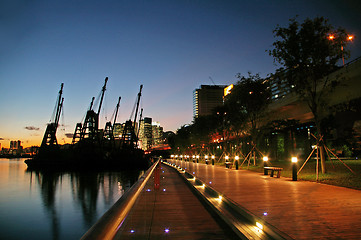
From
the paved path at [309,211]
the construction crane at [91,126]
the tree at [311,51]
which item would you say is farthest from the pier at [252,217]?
the construction crane at [91,126]

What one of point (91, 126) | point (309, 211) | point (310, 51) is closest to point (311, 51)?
point (310, 51)

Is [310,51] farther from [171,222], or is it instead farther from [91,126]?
[91,126]

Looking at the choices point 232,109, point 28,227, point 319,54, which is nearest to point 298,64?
point 319,54

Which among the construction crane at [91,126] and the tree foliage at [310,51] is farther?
the construction crane at [91,126]

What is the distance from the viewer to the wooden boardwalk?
6.39 metres

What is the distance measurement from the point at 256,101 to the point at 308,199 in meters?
20.3

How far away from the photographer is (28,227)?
18047 mm

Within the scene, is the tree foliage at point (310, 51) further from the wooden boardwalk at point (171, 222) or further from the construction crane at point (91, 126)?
the construction crane at point (91, 126)

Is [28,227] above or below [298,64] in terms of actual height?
below

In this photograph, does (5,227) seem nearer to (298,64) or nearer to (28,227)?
(28,227)

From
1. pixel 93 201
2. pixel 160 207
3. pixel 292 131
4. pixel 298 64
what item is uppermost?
A: pixel 298 64

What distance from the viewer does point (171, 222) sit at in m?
7.63

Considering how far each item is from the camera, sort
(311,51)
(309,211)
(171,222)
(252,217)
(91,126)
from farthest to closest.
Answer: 1. (91,126)
2. (311,51)
3. (171,222)
4. (309,211)
5. (252,217)

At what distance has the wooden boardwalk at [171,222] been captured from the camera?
639cm
